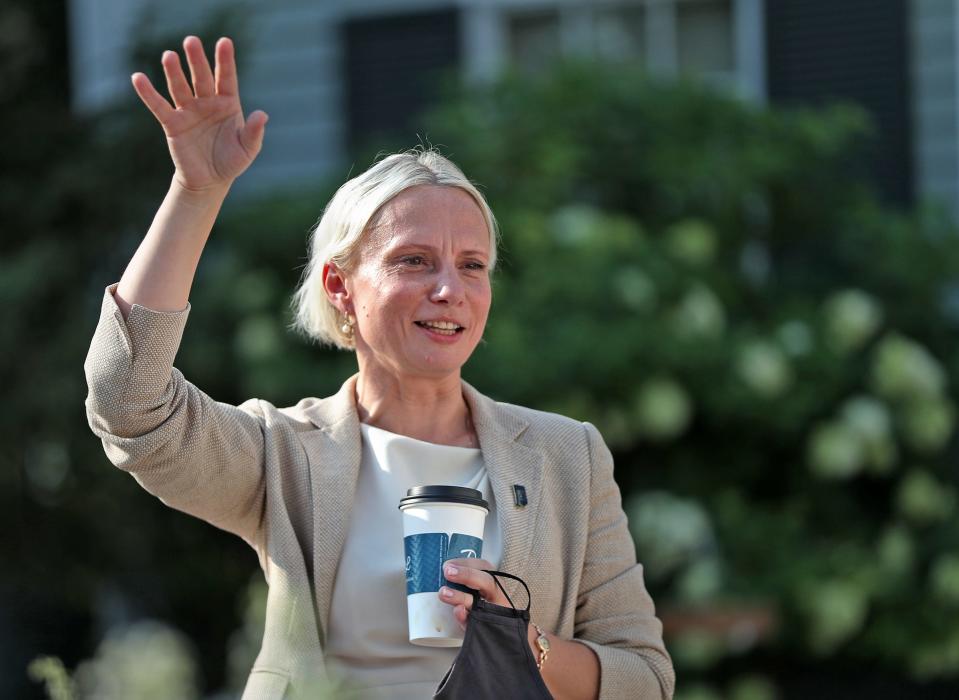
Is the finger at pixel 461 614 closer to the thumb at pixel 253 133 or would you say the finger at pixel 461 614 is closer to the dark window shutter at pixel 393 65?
the thumb at pixel 253 133

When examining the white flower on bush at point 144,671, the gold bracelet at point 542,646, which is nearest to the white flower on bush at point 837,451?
the gold bracelet at point 542,646

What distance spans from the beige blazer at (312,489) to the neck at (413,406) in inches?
1.6

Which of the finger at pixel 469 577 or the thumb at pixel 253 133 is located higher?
the thumb at pixel 253 133

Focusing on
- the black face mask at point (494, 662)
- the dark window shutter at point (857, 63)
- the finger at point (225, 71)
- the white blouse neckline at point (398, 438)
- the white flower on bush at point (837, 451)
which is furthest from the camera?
the dark window shutter at point (857, 63)

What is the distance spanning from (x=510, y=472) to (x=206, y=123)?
0.77m

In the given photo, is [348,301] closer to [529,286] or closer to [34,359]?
[529,286]

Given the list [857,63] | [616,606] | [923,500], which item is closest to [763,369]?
[923,500]

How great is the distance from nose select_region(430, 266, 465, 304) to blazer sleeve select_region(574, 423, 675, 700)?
41 centimetres

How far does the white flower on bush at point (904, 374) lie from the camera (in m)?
5.75

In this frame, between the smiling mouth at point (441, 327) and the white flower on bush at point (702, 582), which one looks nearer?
the smiling mouth at point (441, 327)

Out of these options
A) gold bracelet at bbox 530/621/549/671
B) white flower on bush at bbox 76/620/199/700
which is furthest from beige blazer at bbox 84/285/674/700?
white flower on bush at bbox 76/620/199/700

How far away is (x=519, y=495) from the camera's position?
2348mm

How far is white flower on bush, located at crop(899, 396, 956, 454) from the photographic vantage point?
5766 mm

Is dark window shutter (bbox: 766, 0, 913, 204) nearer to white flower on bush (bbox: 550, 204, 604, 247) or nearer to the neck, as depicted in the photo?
white flower on bush (bbox: 550, 204, 604, 247)
